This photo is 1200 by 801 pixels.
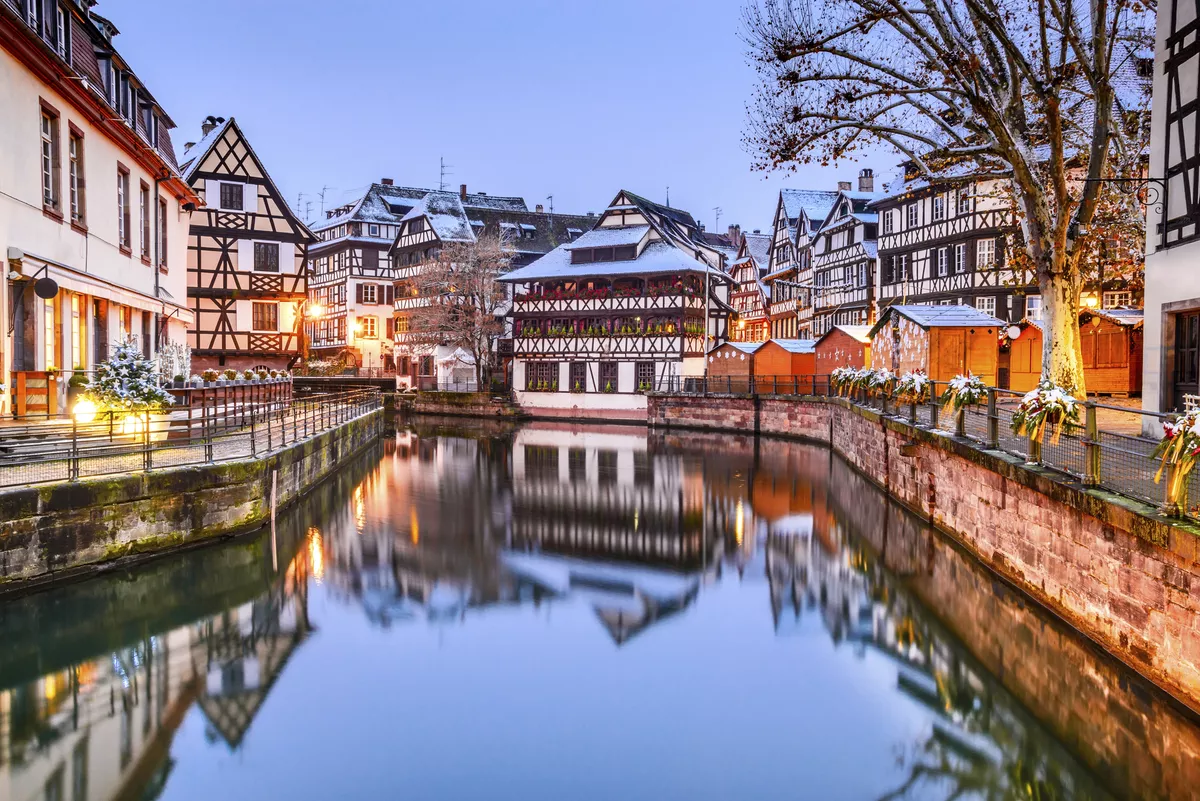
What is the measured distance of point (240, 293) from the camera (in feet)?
120

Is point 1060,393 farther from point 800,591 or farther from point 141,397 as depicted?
point 141,397

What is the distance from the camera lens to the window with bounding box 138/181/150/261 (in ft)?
74.4

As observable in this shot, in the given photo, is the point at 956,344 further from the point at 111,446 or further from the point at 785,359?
the point at 111,446

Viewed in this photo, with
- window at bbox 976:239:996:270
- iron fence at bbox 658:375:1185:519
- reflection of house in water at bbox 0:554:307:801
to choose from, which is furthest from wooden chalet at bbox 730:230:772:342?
reflection of house in water at bbox 0:554:307:801

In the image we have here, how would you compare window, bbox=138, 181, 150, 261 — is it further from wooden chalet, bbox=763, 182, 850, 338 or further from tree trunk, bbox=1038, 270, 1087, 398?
wooden chalet, bbox=763, 182, 850, 338

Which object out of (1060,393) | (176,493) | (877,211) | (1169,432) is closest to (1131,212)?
(1060,393)

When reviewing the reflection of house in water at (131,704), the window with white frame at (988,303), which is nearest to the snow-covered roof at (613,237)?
the window with white frame at (988,303)

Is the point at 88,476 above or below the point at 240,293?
below

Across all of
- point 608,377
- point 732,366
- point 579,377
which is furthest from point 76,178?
point 579,377

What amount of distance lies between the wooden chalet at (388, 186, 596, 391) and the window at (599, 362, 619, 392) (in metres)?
8.57

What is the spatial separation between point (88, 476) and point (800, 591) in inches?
361

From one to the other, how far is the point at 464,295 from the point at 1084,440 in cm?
4277

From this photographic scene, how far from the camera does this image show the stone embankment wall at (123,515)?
34.9 feet

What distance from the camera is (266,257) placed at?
37.1m
